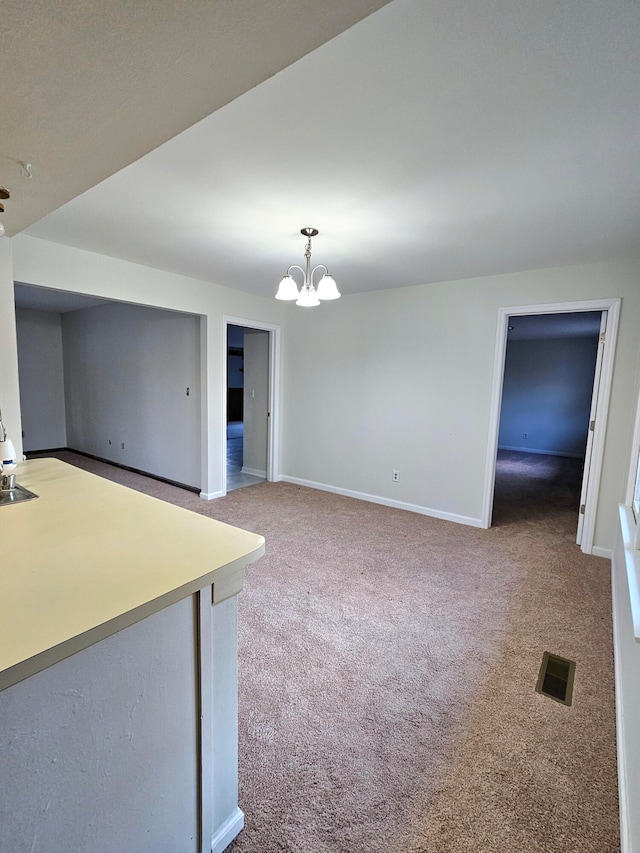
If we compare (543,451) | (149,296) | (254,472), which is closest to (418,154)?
(149,296)

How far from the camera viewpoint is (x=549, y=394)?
798 centimetres

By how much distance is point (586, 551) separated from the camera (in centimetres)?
326

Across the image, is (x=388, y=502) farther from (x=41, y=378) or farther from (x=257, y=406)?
(x=41, y=378)

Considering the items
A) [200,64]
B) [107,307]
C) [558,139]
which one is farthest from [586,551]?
[107,307]

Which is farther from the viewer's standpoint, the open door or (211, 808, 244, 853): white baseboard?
the open door

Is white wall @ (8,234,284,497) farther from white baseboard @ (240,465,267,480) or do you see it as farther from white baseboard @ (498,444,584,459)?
white baseboard @ (498,444,584,459)

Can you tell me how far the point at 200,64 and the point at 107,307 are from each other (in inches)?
219

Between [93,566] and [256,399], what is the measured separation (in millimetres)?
4493

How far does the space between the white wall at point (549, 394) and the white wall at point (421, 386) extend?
4.71 m

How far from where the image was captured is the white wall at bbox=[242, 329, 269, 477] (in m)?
5.25

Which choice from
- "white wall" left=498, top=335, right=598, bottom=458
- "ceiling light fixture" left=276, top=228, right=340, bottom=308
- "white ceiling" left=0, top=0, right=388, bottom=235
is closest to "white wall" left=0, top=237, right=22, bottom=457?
"white ceiling" left=0, top=0, right=388, bottom=235

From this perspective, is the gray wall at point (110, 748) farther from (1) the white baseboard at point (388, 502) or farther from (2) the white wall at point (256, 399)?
(2) the white wall at point (256, 399)

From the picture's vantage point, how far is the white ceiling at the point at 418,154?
3.59 ft

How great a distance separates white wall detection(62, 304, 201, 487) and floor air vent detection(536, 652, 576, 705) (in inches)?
147
